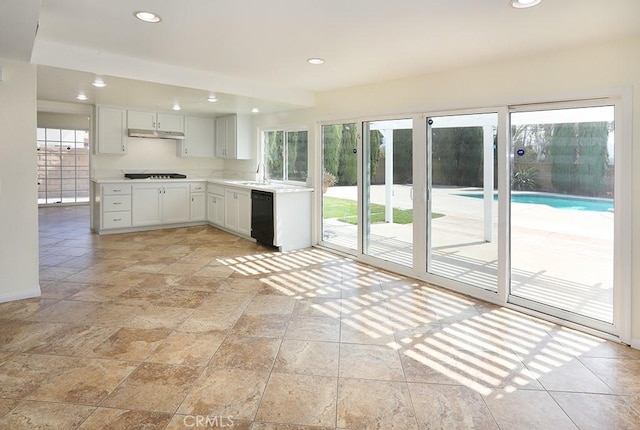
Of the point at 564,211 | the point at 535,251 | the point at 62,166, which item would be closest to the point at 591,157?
the point at 564,211

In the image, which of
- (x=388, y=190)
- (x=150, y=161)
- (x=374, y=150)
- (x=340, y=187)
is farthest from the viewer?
(x=150, y=161)

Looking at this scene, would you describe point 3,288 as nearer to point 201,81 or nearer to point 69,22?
point 69,22

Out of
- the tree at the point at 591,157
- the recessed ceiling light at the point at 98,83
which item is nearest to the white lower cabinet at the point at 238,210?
the recessed ceiling light at the point at 98,83

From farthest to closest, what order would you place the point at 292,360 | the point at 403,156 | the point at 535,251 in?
1. the point at 403,156
2. the point at 535,251
3. the point at 292,360

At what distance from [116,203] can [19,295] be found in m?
3.16

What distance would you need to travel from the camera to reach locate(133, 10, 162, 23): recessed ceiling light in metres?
2.68

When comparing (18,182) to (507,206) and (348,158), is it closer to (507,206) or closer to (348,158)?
(348,158)

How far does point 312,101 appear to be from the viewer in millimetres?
5590

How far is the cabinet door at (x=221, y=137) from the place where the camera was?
7.42 metres

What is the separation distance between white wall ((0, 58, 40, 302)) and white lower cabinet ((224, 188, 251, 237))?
2.99 m

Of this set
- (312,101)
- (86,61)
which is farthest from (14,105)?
(312,101)

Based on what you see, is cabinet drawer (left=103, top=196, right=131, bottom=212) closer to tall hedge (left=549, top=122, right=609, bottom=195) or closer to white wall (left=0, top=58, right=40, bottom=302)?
white wall (left=0, top=58, right=40, bottom=302)

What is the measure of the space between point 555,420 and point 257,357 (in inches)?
67.7

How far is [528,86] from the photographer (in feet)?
11.1
